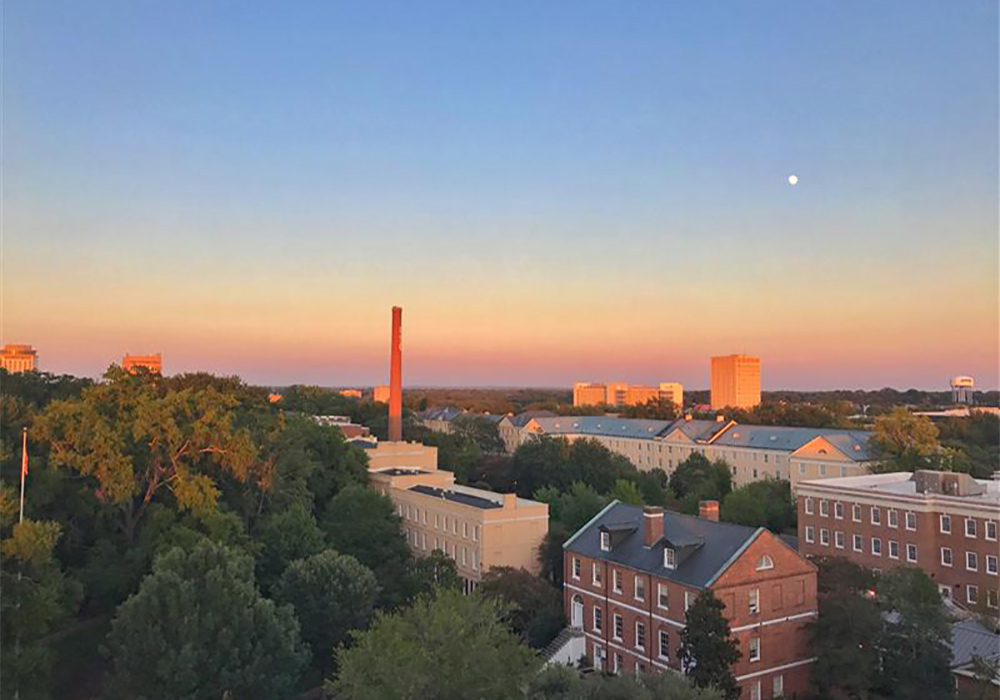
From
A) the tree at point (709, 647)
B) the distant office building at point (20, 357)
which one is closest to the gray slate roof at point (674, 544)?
the tree at point (709, 647)

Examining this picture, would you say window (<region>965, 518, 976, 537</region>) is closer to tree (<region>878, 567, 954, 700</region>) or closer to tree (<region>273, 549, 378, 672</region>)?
tree (<region>878, 567, 954, 700</region>)

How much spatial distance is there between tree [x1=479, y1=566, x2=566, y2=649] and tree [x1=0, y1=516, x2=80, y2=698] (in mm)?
19801

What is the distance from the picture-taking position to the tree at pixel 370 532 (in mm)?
50750

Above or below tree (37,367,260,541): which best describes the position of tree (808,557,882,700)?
below

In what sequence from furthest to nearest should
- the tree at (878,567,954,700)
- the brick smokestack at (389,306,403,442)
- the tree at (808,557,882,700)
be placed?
the brick smokestack at (389,306,403,442)
the tree at (808,557,882,700)
the tree at (878,567,954,700)

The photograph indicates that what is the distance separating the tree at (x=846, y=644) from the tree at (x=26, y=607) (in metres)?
30.7

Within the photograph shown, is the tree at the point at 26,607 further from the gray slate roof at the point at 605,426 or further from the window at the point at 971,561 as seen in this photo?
the gray slate roof at the point at 605,426

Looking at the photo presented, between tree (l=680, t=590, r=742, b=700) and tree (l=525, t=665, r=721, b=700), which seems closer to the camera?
tree (l=525, t=665, r=721, b=700)

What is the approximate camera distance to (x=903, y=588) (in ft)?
112

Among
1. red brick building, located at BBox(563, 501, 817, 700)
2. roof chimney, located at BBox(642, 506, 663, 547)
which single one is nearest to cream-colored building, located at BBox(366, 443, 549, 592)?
red brick building, located at BBox(563, 501, 817, 700)

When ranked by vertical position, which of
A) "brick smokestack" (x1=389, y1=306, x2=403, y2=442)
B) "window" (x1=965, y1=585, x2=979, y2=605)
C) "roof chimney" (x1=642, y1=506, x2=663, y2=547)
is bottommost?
"window" (x1=965, y1=585, x2=979, y2=605)

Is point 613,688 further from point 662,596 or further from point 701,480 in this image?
point 701,480

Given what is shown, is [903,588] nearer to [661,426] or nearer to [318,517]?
[318,517]

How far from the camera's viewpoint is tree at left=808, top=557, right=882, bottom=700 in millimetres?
33438
